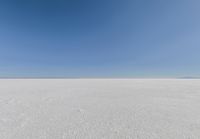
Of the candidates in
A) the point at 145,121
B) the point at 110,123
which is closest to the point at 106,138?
the point at 110,123

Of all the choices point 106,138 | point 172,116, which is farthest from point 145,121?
point 106,138

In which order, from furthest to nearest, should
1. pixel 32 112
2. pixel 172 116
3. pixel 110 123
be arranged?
pixel 32 112 → pixel 172 116 → pixel 110 123

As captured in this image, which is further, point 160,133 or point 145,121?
point 145,121

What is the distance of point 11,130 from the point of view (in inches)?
87.7

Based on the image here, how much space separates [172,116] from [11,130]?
400 cm

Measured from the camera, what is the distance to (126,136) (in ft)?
6.69

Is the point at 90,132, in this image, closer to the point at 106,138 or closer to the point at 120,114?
the point at 106,138

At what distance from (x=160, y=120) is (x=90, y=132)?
6.07 feet

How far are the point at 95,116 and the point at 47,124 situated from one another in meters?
1.23

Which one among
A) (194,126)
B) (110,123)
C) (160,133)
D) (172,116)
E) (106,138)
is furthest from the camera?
(172,116)

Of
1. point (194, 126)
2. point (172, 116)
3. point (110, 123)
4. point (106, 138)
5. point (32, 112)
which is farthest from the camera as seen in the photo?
point (32, 112)

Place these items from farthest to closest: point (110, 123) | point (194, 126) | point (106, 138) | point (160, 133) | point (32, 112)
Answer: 1. point (32, 112)
2. point (110, 123)
3. point (194, 126)
4. point (160, 133)
5. point (106, 138)

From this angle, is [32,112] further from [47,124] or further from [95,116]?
[95,116]

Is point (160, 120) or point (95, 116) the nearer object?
point (160, 120)
